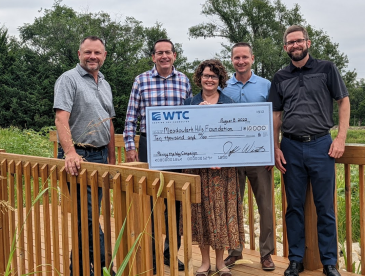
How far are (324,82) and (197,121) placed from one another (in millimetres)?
999

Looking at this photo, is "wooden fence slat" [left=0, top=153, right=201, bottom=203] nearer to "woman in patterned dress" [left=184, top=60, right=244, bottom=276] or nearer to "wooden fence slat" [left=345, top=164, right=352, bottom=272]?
"woman in patterned dress" [left=184, top=60, right=244, bottom=276]

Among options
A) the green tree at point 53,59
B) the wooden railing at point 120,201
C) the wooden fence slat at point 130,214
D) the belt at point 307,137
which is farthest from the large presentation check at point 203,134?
the green tree at point 53,59

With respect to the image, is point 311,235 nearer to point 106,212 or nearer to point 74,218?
point 106,212

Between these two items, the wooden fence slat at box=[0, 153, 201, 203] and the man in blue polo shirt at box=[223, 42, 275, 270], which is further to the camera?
the man in blue polo shirt at box=[223, 42, 275, 270]

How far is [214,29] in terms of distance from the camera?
125 ft

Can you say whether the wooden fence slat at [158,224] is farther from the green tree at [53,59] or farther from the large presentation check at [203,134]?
the green tree at [53,59]

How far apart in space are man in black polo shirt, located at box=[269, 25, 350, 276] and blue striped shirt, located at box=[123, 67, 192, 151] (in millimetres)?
867

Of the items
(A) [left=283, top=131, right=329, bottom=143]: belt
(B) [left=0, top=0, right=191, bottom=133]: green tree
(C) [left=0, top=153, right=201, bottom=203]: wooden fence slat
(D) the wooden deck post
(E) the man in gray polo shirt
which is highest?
(B) [left=0, top=0, right=191, bottom=133]: green tree

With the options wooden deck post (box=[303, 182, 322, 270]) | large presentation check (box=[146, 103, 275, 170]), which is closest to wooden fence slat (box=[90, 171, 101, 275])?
large presentation check (box=[146, 103, 275, 170])

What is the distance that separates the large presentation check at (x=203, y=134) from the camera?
10.3 feet

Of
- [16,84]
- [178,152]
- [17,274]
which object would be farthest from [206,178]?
[16,84]

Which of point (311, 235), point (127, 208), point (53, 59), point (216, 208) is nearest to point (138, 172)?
point (127, 208)

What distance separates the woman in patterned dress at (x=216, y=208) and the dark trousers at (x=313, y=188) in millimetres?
421

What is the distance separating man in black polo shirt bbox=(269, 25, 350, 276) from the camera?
3318mm
